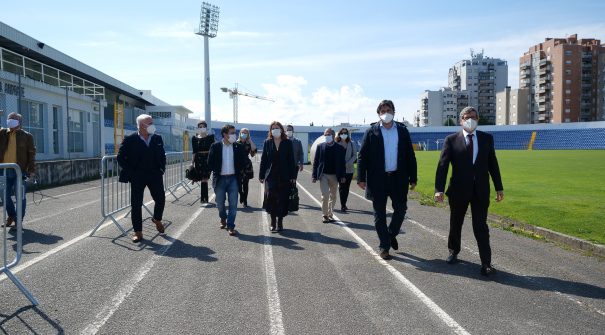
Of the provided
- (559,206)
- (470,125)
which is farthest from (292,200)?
(559,206)

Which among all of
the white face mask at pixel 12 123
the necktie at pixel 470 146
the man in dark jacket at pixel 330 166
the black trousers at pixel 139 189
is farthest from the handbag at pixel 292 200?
the white face mask at pixel 12 123

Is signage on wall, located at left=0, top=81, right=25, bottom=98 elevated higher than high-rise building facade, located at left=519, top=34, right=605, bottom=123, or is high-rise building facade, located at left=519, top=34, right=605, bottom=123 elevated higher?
high-rise building facade, located at left=519, top=34, right=605, bottom=123

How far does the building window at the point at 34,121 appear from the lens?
18562 millimetres

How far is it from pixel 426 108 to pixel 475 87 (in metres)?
17.4

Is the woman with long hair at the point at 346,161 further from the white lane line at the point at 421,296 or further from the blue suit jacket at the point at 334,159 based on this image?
the white lane line at the point at 421,296

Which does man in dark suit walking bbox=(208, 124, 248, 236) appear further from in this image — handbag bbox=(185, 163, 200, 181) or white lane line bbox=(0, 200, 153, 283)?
handbag bbox=(185, 163, 200, 181)

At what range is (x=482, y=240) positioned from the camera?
5770 mm

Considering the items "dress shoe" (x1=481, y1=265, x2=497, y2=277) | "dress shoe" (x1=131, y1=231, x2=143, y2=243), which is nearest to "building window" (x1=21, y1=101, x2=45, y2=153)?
"dress shoe" (x1=131, y1=231, x2=143, y2=243)

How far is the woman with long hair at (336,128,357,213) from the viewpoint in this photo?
→ 37.0 ft

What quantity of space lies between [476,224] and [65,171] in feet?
55.3

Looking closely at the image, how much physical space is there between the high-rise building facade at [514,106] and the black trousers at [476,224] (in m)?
130

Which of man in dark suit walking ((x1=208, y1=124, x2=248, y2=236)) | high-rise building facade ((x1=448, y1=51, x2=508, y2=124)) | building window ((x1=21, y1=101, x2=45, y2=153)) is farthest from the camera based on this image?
high-rise building facade ((x1=448, y1=51, x2=508, y2=124))

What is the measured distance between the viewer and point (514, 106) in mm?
125188

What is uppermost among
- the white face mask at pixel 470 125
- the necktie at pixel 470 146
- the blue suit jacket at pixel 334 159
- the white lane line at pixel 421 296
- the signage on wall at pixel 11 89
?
the signage on wall at pixel 11 89
